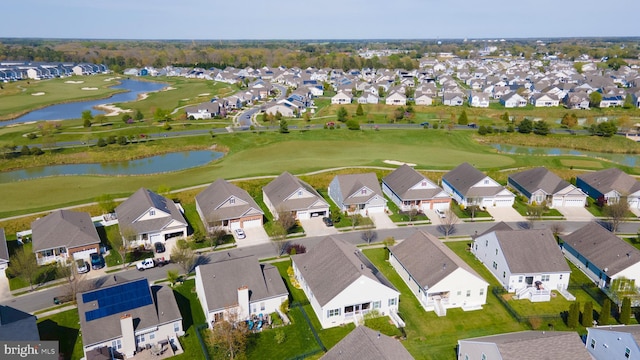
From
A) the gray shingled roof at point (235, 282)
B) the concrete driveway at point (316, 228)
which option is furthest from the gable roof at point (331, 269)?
the concrete driveway at point (316, 228)

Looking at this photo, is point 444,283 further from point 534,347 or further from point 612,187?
point 612,187

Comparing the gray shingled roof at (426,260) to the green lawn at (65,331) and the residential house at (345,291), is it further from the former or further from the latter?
the green lawn at (65,331)

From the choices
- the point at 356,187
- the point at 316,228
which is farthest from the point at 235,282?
the point at 356,187

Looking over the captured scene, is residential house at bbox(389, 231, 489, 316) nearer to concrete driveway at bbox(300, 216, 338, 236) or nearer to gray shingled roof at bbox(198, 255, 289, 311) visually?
gray shingled roof at bbox(198, 255, 289, 311)

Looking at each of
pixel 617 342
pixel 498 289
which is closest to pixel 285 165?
pixel 498 289

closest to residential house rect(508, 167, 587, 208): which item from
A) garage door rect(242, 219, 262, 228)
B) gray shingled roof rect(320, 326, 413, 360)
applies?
garage door rect(242, 219, 262, 228)

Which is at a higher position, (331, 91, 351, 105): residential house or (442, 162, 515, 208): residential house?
(331, 91, 351, 105): residential house
